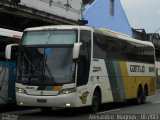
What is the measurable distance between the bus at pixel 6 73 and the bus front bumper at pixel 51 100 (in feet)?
6.15

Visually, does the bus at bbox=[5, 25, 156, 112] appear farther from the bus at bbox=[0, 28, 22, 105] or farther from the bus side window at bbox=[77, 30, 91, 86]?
the bus at bbox=[0, 28, 22, 105]

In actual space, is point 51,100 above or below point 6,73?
below

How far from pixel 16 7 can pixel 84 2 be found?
16.4m

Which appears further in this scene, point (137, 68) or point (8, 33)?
point (137, 68)

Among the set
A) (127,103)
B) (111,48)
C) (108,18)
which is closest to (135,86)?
(127,103)

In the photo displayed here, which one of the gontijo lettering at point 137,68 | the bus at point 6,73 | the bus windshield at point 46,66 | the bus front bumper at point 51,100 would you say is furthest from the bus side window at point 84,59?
the gontijo lettering at point 137,68

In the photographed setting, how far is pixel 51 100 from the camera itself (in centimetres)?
1684

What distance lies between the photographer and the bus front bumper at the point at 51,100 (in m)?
16.8

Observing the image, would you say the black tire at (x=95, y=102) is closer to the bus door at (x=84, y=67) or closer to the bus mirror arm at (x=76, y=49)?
the bus door at (x=84, y=67)

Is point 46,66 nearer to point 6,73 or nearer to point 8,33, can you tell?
point 6,73

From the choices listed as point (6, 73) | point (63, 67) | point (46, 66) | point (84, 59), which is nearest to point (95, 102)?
point (84, 59)

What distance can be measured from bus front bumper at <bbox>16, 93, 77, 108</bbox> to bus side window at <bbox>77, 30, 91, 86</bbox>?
28.2 inches

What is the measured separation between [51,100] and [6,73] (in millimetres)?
2995

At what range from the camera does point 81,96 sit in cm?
1748
